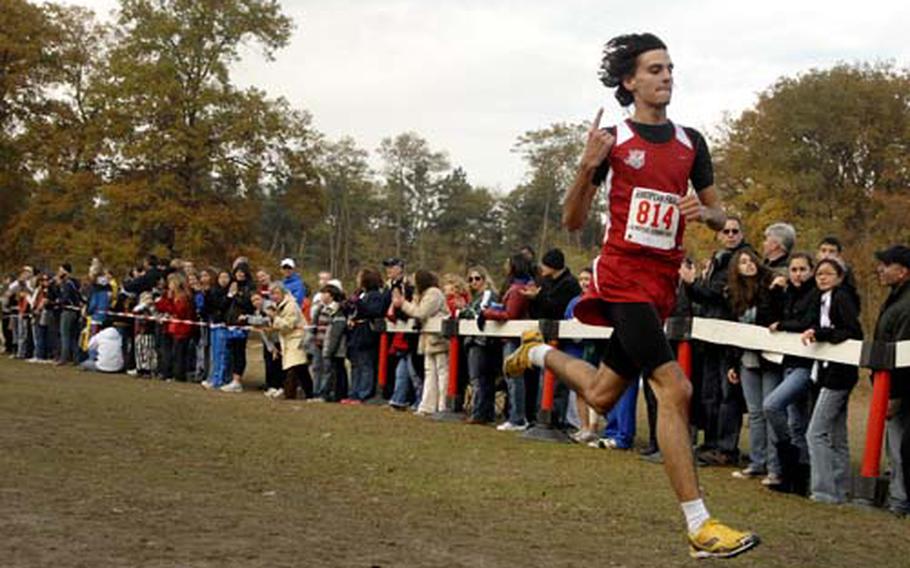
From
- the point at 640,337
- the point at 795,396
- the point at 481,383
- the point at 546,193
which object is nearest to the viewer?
the point at 640,337

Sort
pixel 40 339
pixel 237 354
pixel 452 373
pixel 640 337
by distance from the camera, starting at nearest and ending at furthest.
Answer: pixel 640 337
pixel 452 373
pixel 237 354
pixel 40 339

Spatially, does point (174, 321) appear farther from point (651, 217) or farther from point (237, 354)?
point (651, 217)

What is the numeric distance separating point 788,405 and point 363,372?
9.10 metres

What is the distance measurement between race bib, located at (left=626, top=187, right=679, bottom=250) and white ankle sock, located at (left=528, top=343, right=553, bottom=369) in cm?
127

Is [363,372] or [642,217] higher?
[642,217]

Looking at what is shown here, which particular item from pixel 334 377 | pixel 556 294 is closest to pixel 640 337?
pixel 556 294

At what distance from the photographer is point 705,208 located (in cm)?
643

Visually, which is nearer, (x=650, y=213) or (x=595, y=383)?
(x=650, y=213)

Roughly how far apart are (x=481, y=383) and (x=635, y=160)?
8886 millimetres

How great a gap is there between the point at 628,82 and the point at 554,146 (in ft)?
231

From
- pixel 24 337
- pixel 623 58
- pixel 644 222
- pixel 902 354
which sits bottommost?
pixel 24 337

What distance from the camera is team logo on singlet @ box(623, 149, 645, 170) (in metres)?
6.39

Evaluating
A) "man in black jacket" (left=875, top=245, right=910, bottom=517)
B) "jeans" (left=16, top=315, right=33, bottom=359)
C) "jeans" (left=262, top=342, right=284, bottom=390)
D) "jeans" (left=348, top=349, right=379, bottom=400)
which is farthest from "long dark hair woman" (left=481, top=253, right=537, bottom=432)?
"jeans" (left=16, top=315, right=33, bottom=359)

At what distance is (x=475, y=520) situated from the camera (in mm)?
7395
